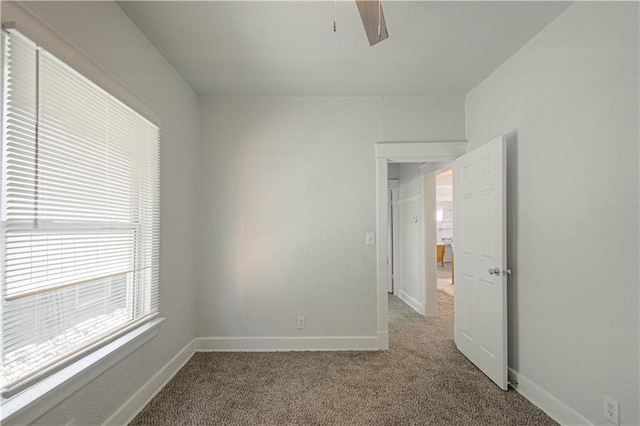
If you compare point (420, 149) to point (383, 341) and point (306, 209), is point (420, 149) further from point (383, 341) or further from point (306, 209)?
point (383, 341)

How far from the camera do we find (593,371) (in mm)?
1735

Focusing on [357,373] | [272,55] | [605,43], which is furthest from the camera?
[357,373]

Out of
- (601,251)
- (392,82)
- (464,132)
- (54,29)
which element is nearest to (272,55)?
(392,82)

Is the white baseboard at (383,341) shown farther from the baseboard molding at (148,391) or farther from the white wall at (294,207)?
the baseboard molding at (148,391)

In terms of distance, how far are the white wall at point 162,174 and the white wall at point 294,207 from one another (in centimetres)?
22

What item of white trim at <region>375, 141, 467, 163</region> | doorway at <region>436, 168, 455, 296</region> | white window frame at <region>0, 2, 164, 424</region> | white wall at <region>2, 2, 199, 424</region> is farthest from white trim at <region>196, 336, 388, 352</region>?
doorway at <region>436, 168, 455, 296</region>

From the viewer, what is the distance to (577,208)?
184cm

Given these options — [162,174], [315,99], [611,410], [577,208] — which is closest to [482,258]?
[577,208]

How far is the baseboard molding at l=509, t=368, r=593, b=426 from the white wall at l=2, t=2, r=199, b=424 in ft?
8.96

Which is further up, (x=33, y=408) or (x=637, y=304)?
(x=637, y=304)

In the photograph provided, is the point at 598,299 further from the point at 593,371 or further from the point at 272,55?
the point at 272,55

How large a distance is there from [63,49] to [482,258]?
10.1 feet

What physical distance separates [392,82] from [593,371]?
8.32 ft

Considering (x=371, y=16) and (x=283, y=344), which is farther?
(x=283, y=344)
